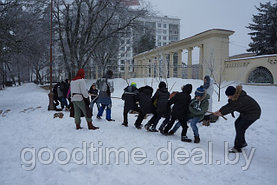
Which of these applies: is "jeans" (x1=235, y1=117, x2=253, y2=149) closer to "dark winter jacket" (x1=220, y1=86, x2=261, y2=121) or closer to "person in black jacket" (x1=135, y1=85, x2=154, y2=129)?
"dark winter jacket" (x1=220, y1=86, x2=261, y2=121)

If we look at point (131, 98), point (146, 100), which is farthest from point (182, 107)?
point (131, 98)

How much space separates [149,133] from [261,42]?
22.4m

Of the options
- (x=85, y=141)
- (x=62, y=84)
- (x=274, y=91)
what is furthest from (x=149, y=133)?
(x=274, y=91)

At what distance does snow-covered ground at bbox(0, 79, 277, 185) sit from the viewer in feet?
10.5

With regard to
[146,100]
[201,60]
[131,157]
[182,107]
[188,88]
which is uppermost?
[201,60]

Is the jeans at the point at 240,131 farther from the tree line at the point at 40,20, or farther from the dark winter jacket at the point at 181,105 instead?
the tree line at the point at 40,20

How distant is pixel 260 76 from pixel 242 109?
11.1 metres

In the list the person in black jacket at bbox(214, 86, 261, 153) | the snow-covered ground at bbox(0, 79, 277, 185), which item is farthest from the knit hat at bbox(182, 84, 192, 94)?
the snow-covered ground at bbox(0, 79, 277, 185)

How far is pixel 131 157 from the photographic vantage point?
389 centimetres

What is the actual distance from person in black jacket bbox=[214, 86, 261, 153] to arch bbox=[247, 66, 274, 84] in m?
10.4

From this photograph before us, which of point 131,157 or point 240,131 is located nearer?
point 131,157

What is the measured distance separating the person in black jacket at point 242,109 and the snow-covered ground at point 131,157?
1.54ft

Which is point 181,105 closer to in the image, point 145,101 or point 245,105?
point 145,101

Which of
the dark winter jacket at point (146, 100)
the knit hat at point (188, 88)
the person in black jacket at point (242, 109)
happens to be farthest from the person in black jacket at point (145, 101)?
the person in black jacket at point (242, 109)
